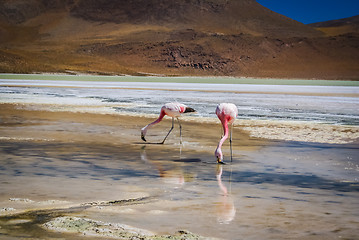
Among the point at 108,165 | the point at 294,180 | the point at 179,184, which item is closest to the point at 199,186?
the point at 179,184

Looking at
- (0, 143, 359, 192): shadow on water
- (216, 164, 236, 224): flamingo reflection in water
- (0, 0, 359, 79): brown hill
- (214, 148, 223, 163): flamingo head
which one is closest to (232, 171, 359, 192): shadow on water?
(0, 143, 359, 192): shadow on water

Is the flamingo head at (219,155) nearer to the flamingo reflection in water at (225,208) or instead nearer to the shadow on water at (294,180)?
the shadow on water at (294,180)

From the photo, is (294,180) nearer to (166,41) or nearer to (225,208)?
(225,208)

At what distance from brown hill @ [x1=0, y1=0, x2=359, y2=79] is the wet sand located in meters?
68.8

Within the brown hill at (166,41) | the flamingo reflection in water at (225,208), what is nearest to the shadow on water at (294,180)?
the flamingo reflection in water at (225,208)

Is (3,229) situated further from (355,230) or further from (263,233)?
(355,230)

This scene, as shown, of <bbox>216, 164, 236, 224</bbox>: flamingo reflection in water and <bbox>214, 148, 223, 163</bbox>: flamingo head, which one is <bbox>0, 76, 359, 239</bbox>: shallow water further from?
<bbox>214, 148, 223, 163</bbox>: flamingo head

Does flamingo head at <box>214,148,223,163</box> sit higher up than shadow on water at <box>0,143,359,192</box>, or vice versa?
flamingo head at <box>214,148,223,163</box>

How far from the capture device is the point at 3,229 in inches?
202

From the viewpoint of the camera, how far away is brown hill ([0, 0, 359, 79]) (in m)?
103

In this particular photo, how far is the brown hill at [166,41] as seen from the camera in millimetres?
102875

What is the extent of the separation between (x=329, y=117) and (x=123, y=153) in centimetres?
1015

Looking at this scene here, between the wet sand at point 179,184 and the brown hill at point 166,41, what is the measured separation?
68803 millimetres

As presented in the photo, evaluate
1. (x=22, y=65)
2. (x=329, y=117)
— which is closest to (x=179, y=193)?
(x=329, y=117)
